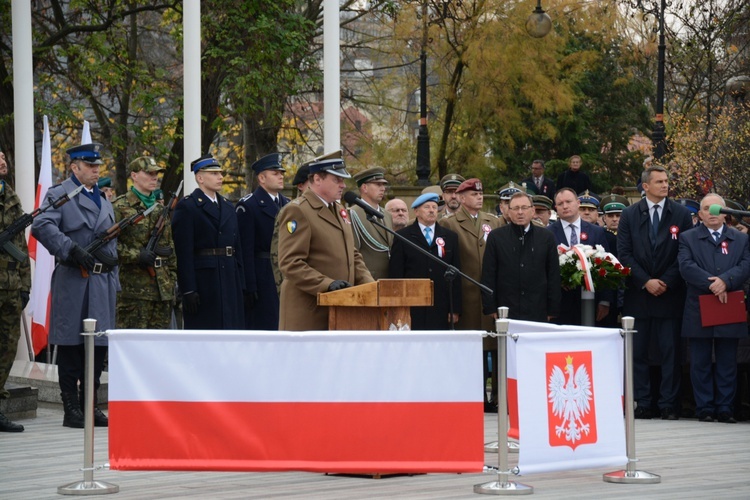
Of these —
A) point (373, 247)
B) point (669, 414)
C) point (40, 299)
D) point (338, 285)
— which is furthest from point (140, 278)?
point (669, 414)

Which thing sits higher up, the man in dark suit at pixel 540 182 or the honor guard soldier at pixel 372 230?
the man in dark suit at pixel 540 182

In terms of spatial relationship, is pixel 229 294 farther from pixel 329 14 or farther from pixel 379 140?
pixel 379 140

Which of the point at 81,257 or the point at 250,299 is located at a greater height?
the point at 81,257

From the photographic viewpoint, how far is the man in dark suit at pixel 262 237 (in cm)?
1257

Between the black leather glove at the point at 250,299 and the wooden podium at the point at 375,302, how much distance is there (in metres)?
3.86

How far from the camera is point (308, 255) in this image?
9055 millimetres

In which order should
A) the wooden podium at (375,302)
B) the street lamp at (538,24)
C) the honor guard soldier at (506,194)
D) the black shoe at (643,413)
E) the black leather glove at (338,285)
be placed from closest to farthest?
the wooden podium at (375,302) < the black leather glove at (338,285) < the black shoe at (643,413) < the honor guard soldier at (506,194) < the street lamp at (538,24)

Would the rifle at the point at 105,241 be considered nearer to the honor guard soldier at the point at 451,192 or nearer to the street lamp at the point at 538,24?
the honor guard soldier at the point at 451,192

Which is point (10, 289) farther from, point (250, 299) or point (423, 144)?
point (423, 144)

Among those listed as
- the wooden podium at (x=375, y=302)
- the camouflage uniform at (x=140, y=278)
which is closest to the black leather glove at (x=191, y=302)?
the camouflage uniform at (x=140, y=278)

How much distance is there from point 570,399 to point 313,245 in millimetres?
2232

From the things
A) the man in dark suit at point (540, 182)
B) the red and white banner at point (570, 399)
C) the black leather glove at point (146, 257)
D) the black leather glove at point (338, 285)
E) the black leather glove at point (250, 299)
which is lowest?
the red and white banner at point (570, 399)

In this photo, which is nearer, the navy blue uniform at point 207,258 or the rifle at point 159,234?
the rifle at point 159,234

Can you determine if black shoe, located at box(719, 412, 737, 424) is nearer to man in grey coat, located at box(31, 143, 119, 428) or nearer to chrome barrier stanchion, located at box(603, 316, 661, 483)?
chrome barrier stanchion, located at box(603, 316, 661, 483)
